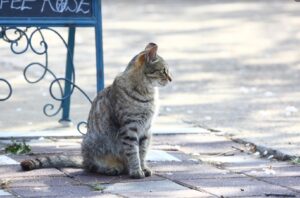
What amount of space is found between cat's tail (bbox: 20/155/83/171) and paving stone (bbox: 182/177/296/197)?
0.88 metres

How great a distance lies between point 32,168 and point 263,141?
7.10ft

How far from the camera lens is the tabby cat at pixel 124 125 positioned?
280 inches

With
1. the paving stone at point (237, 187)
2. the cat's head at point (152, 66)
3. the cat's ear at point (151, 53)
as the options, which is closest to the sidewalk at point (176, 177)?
the paving stone at point (237, 187)

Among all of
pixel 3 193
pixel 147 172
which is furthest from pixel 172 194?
pixel 3 193

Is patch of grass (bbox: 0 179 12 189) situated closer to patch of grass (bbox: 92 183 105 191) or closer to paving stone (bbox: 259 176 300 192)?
patch of grass (bbox: 92 183 105 191)

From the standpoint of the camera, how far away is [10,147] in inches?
309

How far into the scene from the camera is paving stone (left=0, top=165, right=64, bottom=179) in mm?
7027

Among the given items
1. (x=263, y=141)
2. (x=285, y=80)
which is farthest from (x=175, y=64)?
(x=263, y=141)

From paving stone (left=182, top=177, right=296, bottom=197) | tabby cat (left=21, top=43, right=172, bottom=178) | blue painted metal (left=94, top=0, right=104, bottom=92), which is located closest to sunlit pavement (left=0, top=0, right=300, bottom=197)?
paving stone (left=182, top=177, right=296, bottom=197)

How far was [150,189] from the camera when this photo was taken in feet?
21.9

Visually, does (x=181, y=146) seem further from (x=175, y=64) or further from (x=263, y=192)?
(x=175, y=64)

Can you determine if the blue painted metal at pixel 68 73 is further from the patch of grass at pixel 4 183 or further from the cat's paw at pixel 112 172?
the patch of grass at pixel 4 183

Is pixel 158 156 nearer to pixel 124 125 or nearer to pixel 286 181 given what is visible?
pixel 124 125

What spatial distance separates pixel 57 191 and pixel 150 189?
62 cm
